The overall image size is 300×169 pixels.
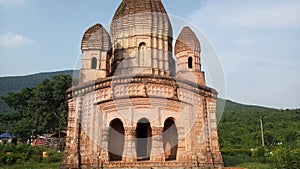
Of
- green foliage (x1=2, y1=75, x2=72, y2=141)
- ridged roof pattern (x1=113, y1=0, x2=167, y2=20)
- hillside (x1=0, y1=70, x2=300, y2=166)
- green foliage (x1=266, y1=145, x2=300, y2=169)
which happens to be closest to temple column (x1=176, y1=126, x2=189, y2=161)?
green foliage (x1=266, y1=145, x2=300, y2=169)

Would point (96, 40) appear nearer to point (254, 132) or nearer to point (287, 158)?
point (287, 158)

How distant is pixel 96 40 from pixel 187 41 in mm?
5262

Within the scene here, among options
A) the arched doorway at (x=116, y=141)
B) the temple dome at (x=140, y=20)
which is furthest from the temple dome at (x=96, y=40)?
the arched doorway at (x=116, y=141)

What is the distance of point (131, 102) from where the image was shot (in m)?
14.1

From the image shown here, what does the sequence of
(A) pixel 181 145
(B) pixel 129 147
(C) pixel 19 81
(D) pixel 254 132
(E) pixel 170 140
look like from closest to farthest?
1. (B) pixel 129 147
2. (A) pixel 181 145
3. (E) pixel 170 140
4. (D) pixel 254 132
5. (C) pixel 19 81

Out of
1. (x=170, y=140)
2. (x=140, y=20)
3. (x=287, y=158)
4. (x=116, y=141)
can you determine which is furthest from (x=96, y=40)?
(x=287, y=158)

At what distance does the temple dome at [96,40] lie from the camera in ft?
53.1

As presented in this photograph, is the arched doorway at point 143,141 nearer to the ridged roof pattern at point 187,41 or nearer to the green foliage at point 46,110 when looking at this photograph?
the ridged roof pattern at point 187,41

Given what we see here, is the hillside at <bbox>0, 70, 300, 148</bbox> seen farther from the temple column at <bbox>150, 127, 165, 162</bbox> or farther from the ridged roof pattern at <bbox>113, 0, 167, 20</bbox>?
the temple column at <bbox>150, 127, 165, 162</bbox>

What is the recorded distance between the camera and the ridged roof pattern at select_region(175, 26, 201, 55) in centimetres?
1788

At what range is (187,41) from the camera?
59.0 ft

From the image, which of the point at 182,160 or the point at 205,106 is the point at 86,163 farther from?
the point at 205,106

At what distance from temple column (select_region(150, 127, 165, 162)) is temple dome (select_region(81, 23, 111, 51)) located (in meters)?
5.30

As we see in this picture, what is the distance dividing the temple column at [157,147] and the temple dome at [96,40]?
5296mm
